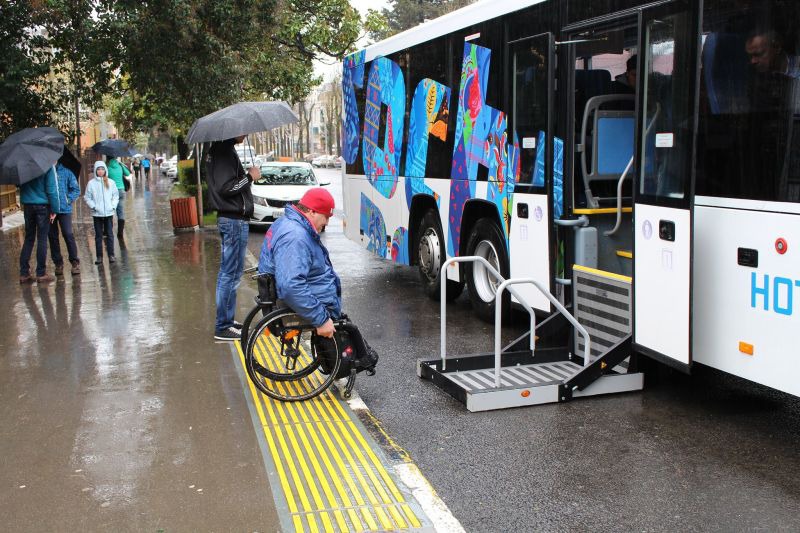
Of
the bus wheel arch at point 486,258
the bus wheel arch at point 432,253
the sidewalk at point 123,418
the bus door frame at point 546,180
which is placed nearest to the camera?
the sidewalk at point 123,418

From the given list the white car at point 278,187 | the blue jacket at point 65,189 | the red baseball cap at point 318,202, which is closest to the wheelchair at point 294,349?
the red baseball cap at point 318,202

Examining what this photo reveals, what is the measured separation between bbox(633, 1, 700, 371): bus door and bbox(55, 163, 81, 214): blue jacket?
29.5ft

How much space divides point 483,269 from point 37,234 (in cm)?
673

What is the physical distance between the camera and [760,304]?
4.80m

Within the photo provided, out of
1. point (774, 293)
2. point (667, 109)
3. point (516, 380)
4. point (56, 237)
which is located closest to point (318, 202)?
point (516, 380)

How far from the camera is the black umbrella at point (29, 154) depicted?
10.8 metres

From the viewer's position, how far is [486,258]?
8.39 meters

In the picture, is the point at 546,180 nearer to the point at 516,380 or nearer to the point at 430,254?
the point at 516,380

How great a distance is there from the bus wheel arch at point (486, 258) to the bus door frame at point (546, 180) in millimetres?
366

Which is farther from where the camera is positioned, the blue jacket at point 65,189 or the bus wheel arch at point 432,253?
the blue jacket at point 65,189

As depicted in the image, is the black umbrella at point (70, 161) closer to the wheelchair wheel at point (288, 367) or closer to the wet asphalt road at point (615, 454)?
the wheelchair wheel at point (288, 367)

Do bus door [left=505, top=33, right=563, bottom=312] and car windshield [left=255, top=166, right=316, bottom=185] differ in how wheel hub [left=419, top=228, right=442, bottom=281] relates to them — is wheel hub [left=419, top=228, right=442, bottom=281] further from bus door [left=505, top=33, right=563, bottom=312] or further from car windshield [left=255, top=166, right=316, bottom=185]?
car windshield [left=255, top=166, right=316, bottom=185]

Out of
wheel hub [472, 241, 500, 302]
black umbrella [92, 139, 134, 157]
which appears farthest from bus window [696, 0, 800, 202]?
black umbrella [92, 139, 134, 157]

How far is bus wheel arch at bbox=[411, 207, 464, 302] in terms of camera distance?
9.41m
